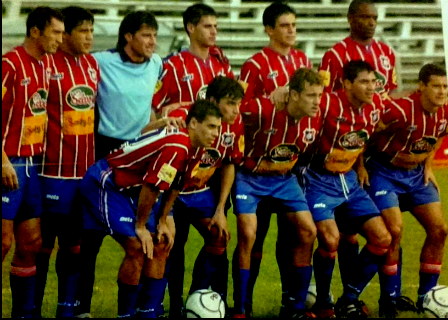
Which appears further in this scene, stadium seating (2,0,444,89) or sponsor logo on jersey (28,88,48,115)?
stadium seating (2,0,444,89)

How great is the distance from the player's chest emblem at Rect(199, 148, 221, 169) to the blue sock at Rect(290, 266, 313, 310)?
0.70 metres

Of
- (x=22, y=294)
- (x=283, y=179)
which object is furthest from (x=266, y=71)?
(x=22, y=294)

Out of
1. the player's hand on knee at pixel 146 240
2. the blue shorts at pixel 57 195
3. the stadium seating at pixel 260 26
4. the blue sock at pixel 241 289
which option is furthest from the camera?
the blue sock at pixel 241 289

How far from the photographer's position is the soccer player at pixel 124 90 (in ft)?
16.5

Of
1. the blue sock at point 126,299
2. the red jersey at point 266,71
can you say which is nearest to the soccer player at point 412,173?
the red jersey at point 266,71

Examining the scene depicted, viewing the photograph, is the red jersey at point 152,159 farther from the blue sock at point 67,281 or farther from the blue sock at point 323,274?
the blue sock at point 323,274

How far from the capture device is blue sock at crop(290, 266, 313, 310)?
522cm

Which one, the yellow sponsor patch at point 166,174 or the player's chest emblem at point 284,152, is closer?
the yellow sponsor patch at point 166,174

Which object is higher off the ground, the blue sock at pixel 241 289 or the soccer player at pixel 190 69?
the soccer player at pixel 190 69

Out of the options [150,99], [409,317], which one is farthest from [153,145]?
[409,317]

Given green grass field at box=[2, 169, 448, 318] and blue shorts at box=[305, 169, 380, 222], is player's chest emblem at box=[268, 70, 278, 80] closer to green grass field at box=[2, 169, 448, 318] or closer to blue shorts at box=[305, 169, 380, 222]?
blue shorts at box=[305, 169, 380, 222]

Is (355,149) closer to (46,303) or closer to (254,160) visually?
(254,160)

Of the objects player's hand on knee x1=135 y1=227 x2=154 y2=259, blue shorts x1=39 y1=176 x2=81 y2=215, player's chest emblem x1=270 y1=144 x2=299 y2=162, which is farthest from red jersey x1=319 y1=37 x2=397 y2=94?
blue shorts x1=39 y1=176 x2=81 y2=215

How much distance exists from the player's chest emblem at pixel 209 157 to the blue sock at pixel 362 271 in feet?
3.16
